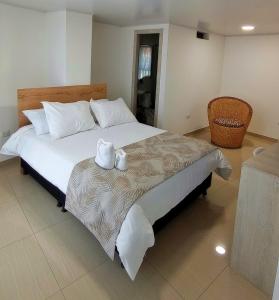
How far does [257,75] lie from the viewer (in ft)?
16.1

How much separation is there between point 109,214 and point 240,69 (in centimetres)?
459

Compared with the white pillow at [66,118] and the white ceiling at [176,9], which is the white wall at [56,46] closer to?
the white ceiling at [176,9]

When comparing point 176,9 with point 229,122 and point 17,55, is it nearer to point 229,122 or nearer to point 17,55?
point 17,55

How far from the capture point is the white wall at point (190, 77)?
408cm

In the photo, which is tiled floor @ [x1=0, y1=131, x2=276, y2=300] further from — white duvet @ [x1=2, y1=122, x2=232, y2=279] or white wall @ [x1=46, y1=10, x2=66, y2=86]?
white wall @ [x1=46, y1=10, x2=66, y2=86]

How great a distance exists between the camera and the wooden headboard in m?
2.95

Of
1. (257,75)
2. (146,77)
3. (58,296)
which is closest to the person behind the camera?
(58,296)

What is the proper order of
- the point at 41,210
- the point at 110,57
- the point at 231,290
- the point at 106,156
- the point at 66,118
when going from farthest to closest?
1. the point at 110,57
2. the point at 66,118
3. the point at 41,210
4. the point at 106,156
5. the point at 231,290

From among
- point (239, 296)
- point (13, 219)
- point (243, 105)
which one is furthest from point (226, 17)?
point (13, 219)

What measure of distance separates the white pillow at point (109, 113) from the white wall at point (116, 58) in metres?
1.01

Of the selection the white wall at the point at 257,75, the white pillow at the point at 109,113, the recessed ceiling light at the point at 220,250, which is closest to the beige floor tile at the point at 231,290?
the recessed ceiling light at the point at 220,250

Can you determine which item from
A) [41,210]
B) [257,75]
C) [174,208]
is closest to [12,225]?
[41,210]

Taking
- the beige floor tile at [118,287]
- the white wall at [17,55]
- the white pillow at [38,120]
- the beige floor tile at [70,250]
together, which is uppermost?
the white wall at [17,55]

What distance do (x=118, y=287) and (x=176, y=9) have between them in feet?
8.98
